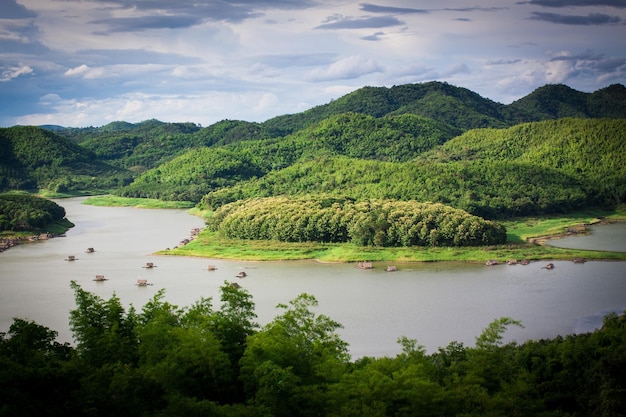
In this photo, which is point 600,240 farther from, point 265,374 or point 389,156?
point 389,156

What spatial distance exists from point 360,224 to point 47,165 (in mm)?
92672

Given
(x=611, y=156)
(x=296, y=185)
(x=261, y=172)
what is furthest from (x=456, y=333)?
(x=261, y=172)

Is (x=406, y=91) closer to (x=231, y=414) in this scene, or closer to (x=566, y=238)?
(x=566, y=238)

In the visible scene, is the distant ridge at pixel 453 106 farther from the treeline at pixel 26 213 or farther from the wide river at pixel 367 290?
the wide river at pixel 367 290

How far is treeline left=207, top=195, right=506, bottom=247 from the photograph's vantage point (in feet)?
191

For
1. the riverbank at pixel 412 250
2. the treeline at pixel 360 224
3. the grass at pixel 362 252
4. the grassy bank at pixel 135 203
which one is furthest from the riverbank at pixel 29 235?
the grassy bank at pixel 135 203

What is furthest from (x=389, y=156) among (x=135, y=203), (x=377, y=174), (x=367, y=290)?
(x=367, y=290)

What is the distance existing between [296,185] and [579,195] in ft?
109

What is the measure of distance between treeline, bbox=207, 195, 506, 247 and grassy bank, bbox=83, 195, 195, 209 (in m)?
32.9

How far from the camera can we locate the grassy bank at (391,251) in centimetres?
5391

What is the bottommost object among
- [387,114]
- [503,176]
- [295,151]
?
[503,176]

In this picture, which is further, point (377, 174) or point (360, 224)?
point (377, 174)

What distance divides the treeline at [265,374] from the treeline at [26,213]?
4827 cm

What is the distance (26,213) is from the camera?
2803 inches
